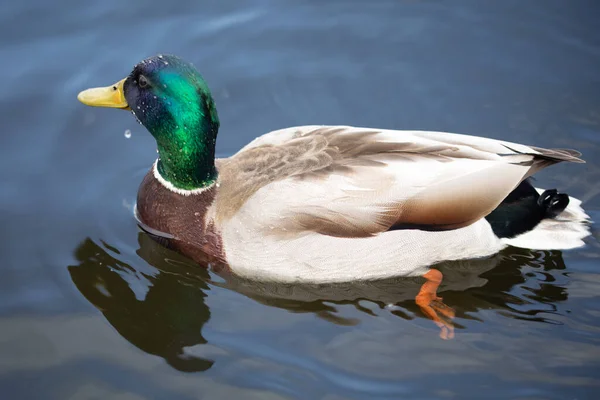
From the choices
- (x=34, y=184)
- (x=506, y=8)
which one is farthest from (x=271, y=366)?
(x=506, y=8)

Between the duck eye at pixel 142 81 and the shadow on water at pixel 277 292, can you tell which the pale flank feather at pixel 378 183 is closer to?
the shadow on water at pixel 277 292

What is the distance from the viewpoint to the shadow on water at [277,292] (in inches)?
212

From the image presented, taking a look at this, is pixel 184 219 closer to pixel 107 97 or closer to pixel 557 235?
pixel 107 97

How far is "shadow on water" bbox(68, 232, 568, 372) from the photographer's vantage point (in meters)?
5.39

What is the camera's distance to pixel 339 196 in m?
5.30

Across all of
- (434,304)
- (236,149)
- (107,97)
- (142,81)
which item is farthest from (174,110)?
(434,304)

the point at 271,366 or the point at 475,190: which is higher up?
the point at 475,190

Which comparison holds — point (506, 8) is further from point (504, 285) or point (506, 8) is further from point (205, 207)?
point (205, 207)

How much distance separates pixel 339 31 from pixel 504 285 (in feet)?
10.6

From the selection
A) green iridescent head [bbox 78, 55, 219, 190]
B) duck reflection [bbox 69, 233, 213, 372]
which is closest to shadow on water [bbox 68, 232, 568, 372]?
duck reflection [bbox 69, 233, 213, 372]

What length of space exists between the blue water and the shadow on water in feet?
0.05

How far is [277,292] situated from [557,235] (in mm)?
2002

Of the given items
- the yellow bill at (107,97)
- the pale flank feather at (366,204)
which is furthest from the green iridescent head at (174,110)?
the pale flank feather at (366,204)

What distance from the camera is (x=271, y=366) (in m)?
5.02
